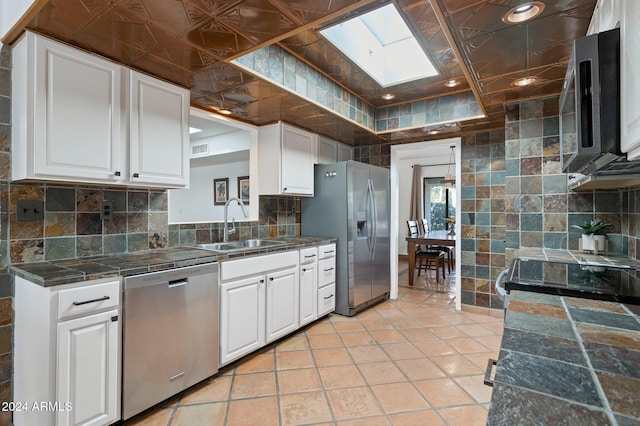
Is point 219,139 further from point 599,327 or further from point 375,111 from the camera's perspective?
point 599,327

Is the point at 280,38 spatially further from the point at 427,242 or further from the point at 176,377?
the point at 427,242

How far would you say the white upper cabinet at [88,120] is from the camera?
1637 mm

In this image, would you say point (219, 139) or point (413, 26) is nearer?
point (413, 26)

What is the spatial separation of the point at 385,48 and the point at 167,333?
120 inches

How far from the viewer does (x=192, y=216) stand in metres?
5.24

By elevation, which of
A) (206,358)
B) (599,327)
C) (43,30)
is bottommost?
(206,358)

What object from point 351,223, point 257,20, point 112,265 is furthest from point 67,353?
point 351,223

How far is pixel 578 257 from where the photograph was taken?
7.40 feet

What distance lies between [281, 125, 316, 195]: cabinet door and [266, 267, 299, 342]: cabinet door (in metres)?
0.95

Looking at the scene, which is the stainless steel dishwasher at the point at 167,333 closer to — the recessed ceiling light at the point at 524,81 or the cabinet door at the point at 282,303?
the cabinet door at the point at 282,303

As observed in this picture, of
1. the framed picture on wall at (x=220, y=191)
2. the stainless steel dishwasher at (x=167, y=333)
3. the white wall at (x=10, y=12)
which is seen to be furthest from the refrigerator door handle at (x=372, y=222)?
the white wall at (x=10, y=12)

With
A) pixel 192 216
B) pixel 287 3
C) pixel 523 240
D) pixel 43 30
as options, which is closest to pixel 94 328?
pixel 43 30

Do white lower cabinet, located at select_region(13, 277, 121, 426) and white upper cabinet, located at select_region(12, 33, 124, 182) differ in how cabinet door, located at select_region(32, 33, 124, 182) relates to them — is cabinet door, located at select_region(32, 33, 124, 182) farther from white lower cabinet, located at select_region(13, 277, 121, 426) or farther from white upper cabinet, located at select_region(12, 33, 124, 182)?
white lower cabinet, located at select_region(13, 277, 121, 426)

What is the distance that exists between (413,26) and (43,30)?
217cm
